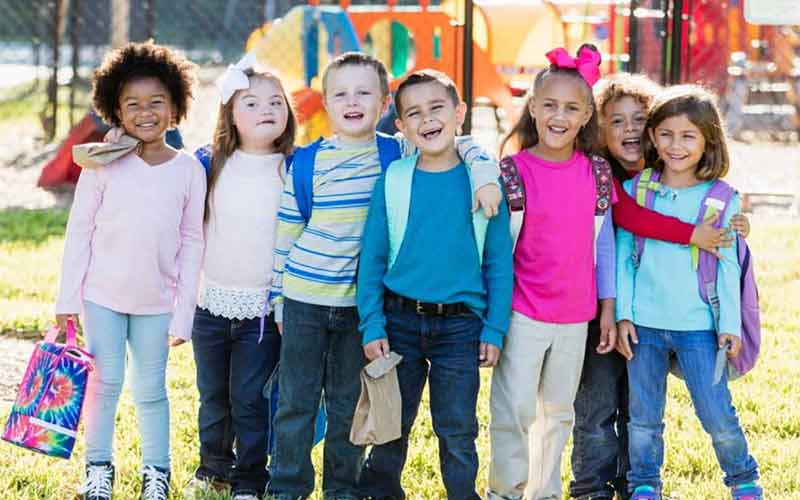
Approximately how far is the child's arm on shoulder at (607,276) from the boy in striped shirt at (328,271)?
44 cm

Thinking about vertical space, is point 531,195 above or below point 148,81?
below

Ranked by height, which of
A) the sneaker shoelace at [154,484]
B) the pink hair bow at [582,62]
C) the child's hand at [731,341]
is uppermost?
the pink hair bow at [582,62]

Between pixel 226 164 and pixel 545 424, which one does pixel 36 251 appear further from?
pixel 545 424

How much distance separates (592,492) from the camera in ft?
13.4

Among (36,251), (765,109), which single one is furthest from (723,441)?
(765,109)

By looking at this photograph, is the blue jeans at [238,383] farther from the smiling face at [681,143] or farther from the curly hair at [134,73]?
the smiling face at [681,143]

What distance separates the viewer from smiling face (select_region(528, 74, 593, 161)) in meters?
3.83

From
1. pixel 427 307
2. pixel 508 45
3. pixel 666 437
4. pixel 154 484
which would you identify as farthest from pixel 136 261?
pixel 508 45

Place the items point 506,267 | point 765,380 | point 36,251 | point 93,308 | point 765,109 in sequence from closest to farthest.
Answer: point 506,267 < point 93,308 < point 765,380 < point 36,251 < point 765,109

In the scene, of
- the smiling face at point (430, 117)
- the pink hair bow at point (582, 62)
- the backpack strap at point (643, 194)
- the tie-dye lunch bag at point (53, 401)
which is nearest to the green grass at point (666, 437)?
the tie-dye lunch bag at point (53, 401)

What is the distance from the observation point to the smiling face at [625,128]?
406 cm

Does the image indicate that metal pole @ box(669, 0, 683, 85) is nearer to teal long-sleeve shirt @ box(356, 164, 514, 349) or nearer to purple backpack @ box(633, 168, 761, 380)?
purple backpack @ box(633, 168, 761, 380)

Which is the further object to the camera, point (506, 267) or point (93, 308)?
point (93, 308)

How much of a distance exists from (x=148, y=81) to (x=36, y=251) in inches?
164
